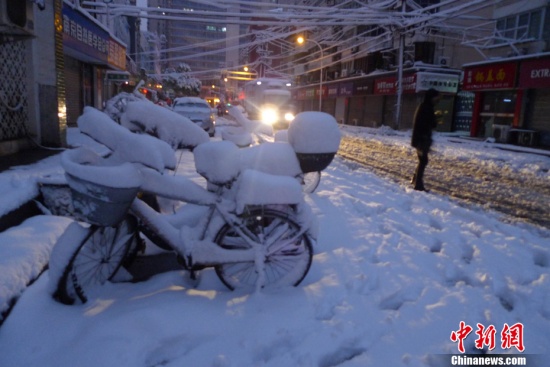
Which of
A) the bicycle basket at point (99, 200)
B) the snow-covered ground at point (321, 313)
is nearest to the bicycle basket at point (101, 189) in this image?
the bicycle basket at point (99, 200)

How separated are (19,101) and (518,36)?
26793mm

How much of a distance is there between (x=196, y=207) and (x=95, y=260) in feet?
3.20

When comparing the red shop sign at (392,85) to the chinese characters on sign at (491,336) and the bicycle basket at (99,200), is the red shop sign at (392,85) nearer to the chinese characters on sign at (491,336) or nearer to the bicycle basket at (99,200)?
the chinese characters on sign at (491,336)

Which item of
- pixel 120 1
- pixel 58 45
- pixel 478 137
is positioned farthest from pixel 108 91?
pixel 478 137

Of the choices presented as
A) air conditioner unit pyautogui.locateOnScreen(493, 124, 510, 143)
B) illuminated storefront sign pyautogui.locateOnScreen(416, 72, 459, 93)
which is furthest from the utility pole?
air conditioner unit pyautogui.locateOnScreen(493, 124, 510, 143)

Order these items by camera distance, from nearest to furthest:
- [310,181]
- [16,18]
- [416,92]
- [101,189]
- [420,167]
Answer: [101,189] → [16,18] → [310,181] → [420,167] → [416,92]

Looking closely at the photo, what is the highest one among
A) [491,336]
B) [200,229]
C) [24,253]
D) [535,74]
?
[535,74]

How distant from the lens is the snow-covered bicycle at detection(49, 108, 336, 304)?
9.11 ft

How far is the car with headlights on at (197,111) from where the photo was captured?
17.6 m

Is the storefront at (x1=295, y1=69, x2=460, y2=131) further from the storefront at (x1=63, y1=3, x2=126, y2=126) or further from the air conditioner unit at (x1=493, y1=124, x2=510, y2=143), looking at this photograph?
the storefront at (x1=63, y1=3, x2=126, y2=126)

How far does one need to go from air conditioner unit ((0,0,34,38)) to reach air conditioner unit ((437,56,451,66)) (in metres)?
30.2

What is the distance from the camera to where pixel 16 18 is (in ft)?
24.1

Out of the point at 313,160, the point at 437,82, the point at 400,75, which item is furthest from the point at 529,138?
the point at 313,160

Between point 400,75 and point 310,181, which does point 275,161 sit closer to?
point 310,181
